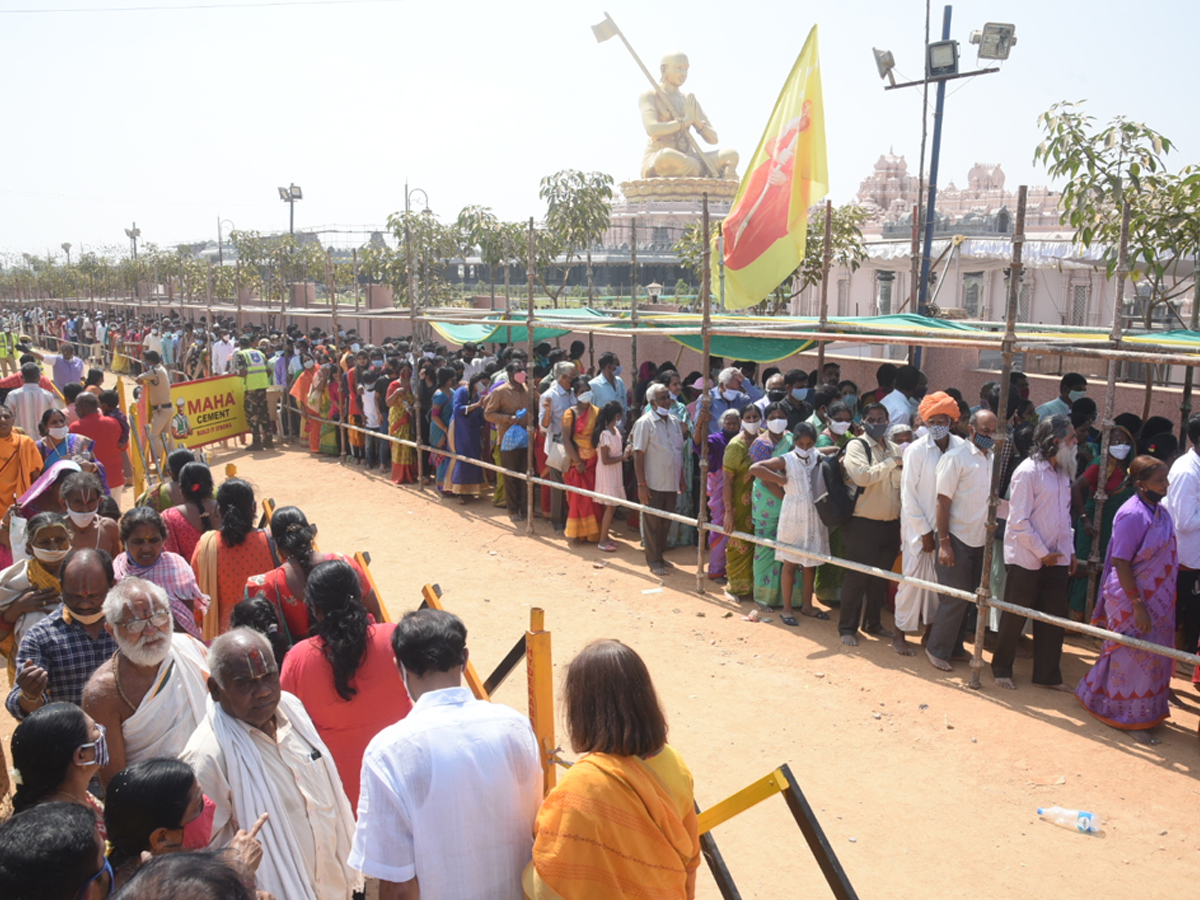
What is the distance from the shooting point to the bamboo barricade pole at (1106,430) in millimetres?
5645

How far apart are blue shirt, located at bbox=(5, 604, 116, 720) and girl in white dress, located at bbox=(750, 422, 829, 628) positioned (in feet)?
15.3

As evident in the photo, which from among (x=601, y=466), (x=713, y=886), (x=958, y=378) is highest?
(x=958, y=378)

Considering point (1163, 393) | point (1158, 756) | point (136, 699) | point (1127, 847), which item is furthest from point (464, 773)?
point (1163, 393)

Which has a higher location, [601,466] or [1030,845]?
[601,466]

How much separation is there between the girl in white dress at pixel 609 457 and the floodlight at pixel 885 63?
760 cm

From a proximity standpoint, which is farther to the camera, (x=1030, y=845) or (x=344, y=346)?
(x=344, y=346)

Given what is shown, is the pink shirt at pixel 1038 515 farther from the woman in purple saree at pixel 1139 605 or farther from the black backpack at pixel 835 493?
the black backpack at pixel 835 493

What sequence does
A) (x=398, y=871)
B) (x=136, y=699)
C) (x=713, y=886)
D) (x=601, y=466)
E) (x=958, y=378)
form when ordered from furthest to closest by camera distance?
(x=958, y=378) < (x=601, y=466) < (x=713, y=886) < (x=136, y=699) < (x=398, y=871)

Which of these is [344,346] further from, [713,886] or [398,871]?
[398,871]

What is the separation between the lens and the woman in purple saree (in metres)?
5.03

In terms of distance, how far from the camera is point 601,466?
29.0ft

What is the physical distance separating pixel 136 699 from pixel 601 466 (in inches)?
243

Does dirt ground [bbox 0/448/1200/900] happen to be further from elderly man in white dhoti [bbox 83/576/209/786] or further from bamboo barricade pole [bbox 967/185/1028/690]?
elderly man in white dhoti [bbox 83/576/209/786]

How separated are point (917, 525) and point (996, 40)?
29.5 ft
